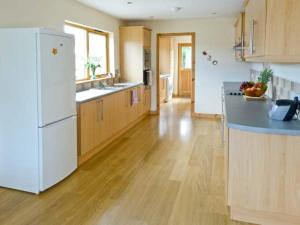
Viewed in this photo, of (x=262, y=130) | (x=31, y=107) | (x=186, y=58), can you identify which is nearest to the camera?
(x=262, y=130)

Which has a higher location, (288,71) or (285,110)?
(288,71)

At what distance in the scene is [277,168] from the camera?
2338 millimetres

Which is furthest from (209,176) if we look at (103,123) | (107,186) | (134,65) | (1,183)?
(134,65)

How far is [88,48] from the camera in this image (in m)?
5.75

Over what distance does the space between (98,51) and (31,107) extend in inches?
140

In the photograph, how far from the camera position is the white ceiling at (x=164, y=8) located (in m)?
5.11

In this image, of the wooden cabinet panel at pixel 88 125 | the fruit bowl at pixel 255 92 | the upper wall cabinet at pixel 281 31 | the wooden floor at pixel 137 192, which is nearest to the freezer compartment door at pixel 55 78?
the wooden cabinet panel at pixel 88 125

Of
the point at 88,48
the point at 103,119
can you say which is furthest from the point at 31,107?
the point at 88,48

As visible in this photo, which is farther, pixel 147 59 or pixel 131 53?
pixel 147 59

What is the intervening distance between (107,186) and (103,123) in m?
1.49

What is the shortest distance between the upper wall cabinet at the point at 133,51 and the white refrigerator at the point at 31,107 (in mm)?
3714

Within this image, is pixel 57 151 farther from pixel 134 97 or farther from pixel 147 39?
pixel 147 39

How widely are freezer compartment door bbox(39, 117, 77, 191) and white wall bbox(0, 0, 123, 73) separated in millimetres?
1272

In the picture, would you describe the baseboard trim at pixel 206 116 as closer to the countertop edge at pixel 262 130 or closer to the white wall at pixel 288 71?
the white wall at pixel 288 71
